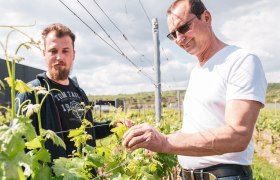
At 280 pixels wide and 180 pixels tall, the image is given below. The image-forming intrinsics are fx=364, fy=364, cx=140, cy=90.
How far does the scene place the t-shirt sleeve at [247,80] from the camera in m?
1.91

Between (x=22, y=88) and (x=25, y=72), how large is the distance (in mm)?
25601

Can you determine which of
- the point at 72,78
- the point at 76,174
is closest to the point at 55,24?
the point at 72,78

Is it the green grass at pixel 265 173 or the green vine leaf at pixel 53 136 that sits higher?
the green vine leaf at pixel 53 136

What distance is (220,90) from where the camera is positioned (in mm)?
2111

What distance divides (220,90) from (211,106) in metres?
0.12

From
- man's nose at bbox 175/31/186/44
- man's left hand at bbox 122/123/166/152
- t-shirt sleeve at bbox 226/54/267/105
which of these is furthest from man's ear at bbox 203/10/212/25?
man's left hand at bbox 122/123/166/152

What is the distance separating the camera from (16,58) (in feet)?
3.63

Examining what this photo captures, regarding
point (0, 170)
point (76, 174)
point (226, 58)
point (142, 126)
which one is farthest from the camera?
point (226, 58)

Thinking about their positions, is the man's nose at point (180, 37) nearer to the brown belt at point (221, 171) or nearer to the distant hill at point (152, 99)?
the brown belt at point (221, 171)

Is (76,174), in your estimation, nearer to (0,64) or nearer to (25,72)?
(0,64)

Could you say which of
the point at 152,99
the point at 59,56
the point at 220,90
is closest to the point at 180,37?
the point at 220,90

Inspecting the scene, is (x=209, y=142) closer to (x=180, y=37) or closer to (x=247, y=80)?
(x=247, y=80)

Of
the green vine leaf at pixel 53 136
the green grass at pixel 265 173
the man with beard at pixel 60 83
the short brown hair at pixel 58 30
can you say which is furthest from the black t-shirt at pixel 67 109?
the green grass at pixel 265 173

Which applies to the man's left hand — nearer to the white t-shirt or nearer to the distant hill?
the white t-shirt
